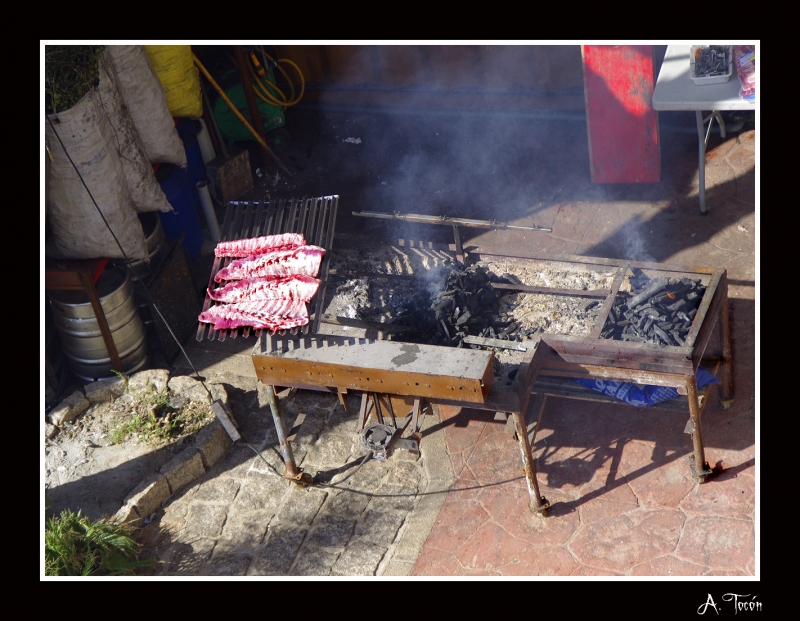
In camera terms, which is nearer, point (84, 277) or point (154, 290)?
point (84, 277)

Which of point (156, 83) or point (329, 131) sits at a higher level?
point (156, 83)

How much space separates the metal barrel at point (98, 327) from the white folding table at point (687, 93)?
522cm

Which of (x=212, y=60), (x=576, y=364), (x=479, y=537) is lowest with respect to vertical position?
(x=479, y=537)

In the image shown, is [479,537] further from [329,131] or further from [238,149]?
[329,131]

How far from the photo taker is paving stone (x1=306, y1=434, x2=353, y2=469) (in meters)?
7.41

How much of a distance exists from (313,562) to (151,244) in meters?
3.65

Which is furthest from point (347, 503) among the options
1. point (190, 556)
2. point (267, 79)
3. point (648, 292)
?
point (267, 79)

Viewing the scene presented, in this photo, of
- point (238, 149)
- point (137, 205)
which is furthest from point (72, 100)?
point (238, 149)

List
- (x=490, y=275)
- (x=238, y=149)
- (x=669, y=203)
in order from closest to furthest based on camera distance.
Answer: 1. (x=490, y=275)
2. (x=669, y=203)
3. (x=238, y=149)

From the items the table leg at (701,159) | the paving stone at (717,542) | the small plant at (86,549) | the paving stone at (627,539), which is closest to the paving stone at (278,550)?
the small plant at (86,549)

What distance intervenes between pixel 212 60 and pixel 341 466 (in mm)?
6216

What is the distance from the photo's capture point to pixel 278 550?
669 cm

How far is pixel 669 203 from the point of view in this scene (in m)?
9.34

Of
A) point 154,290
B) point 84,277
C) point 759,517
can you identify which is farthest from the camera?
point 154,290
